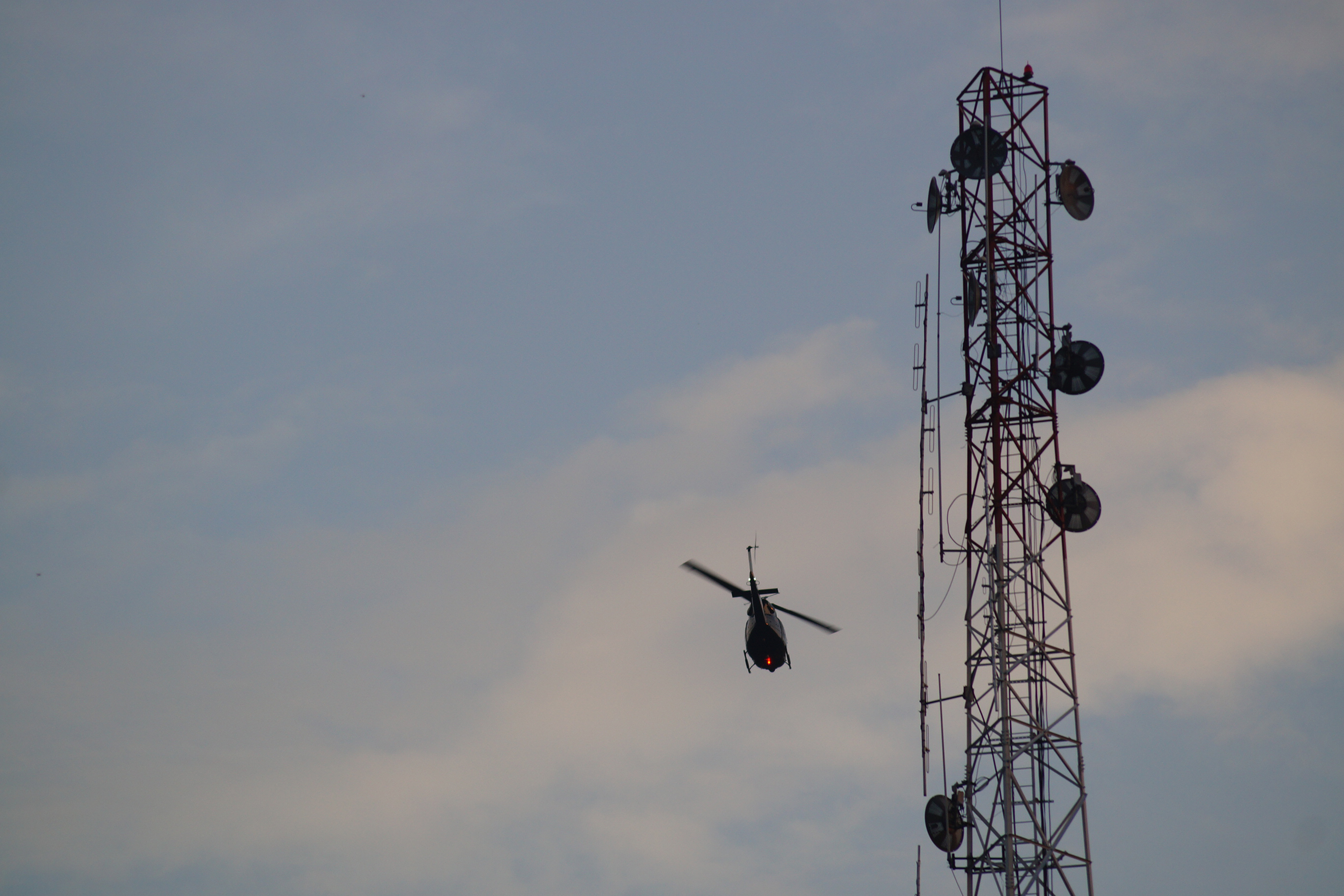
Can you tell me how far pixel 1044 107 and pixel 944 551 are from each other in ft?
48.5

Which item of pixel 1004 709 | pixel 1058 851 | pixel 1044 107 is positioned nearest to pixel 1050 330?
pixel 1044 107

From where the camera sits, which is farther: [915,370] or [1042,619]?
[915,370]

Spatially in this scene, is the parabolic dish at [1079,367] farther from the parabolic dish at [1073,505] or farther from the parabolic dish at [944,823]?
the parabolic dish at [944,823]

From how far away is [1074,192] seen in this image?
6309 cm

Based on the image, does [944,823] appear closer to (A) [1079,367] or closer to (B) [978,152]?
(A) [1079,367]

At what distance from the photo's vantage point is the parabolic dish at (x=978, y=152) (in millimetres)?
62812

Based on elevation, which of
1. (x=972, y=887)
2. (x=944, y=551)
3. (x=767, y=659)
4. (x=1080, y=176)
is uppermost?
(x=1080, y=176)

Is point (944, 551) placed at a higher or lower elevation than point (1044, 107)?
lower

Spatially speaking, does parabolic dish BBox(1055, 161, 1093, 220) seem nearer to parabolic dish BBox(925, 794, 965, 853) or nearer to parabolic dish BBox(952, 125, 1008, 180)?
parabolic dish BBox(952, 125, 1008, 180)

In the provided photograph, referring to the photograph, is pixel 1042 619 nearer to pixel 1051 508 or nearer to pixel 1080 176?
pixel 1051 508

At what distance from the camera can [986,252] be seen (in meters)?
62.6

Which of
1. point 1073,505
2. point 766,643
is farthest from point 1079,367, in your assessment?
point 766,643

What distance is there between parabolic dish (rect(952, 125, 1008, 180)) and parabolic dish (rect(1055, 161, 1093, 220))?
1947 millimetres

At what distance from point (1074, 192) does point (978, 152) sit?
3.35 metres
